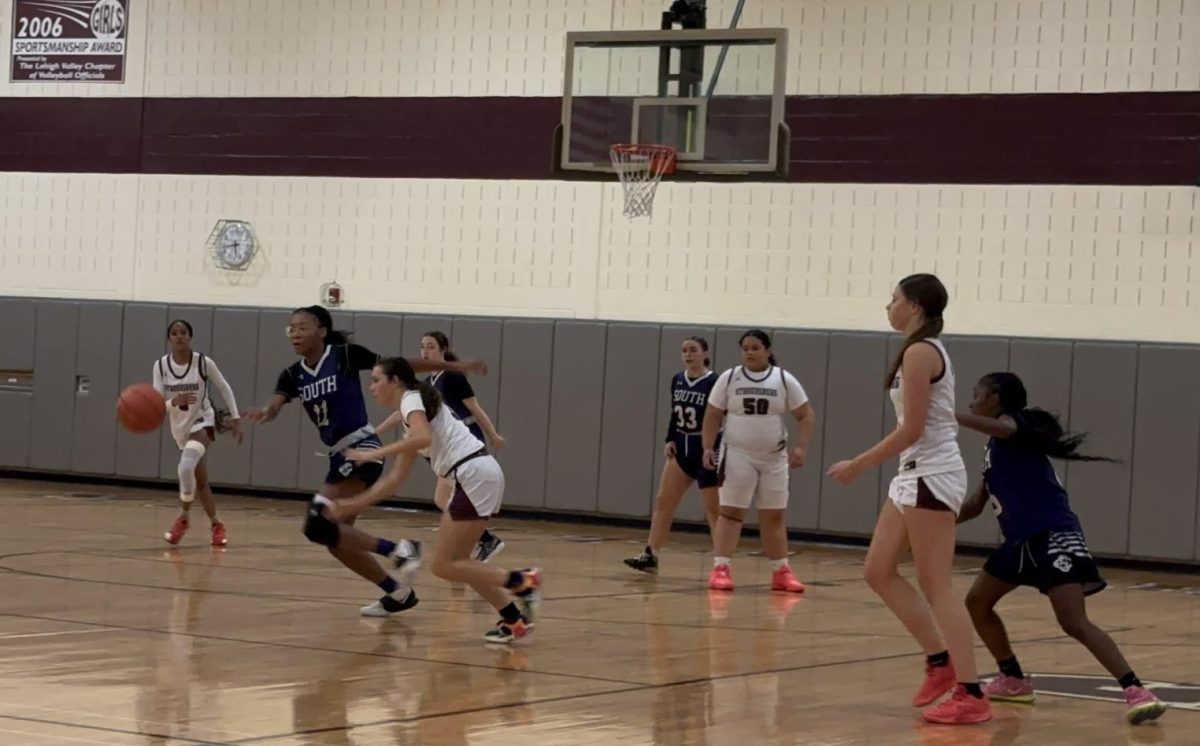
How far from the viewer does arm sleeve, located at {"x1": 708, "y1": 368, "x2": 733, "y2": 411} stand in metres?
14.0

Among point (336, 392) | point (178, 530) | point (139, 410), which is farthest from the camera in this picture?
point (178, 530)

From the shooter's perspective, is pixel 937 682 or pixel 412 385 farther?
pixel 412 385

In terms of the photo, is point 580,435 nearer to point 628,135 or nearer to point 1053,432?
point 628,135

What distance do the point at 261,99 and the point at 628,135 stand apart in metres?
6.82

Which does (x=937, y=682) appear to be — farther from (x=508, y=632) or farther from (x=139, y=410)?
(x=139, y=410)

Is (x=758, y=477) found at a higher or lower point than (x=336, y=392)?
lower

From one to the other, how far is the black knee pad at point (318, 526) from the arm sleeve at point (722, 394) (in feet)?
13.3

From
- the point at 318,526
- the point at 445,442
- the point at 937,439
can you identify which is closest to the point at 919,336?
the point at 937,439

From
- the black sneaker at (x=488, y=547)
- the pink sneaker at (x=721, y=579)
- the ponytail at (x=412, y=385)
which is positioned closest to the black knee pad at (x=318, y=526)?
the ponytail at (x=412, y=385)

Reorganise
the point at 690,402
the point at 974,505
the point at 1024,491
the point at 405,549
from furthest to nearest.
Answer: the point at 690,402
the point at 405,549
the point at 974,505
the point at 1024,491

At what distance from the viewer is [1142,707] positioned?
8.45 metres

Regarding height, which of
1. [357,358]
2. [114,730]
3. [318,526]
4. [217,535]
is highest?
[357,358]

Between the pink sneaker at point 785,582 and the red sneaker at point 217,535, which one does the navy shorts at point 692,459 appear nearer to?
the pink sneaker at point 785,582

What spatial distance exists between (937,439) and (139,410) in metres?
7.73
